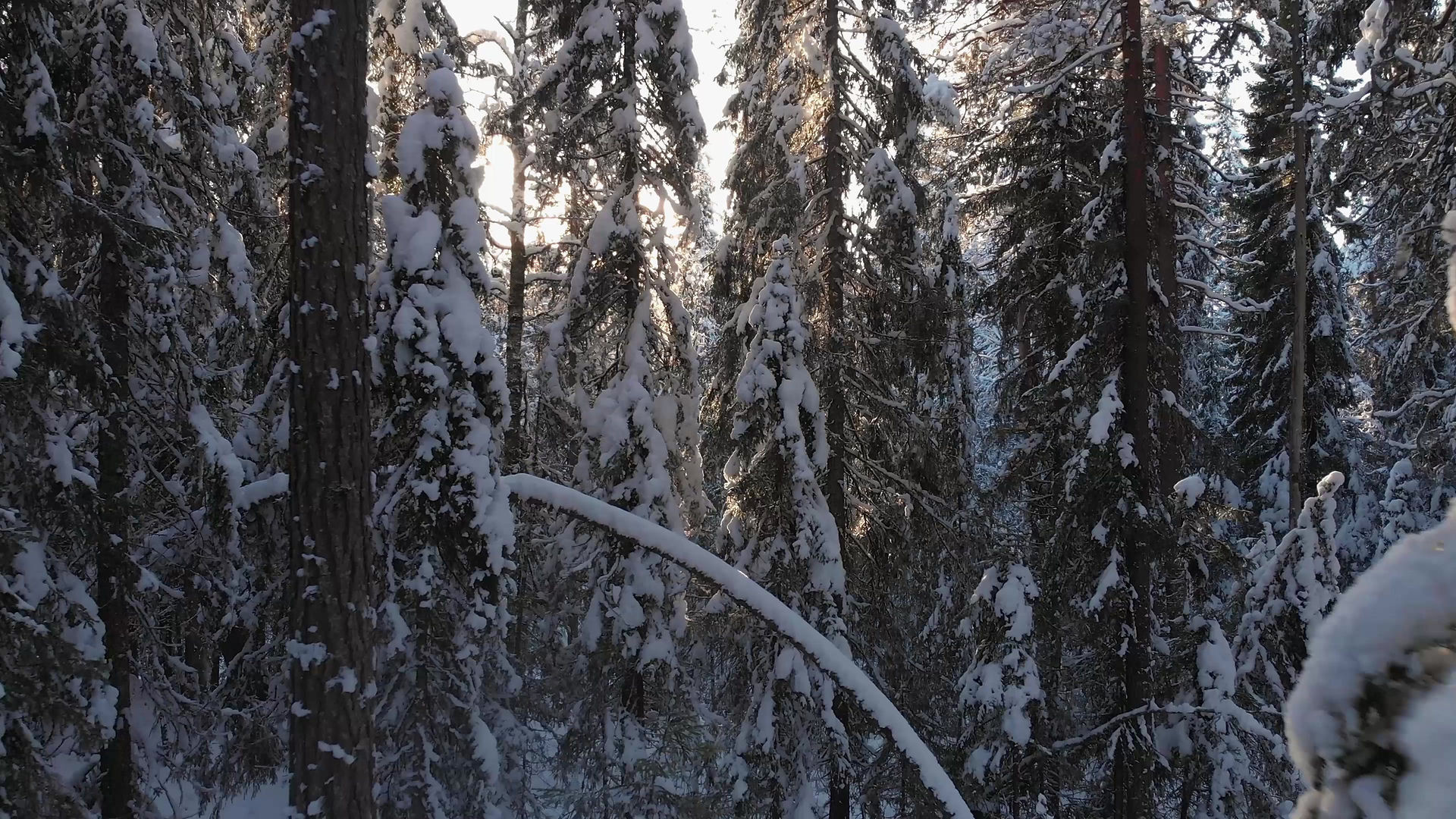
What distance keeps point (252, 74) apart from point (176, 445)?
511 cm

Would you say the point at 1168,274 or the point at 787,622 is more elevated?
the point at 1168,274

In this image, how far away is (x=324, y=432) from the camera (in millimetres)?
3943

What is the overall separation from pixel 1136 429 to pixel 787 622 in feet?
19.7

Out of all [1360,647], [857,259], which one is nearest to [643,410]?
[857,259]

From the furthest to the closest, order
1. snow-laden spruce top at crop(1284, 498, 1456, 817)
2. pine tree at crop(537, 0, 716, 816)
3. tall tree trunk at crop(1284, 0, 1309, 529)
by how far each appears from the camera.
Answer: tall tree trunk at crop(1284, 0, 1309, 529)
pine tree at crop(537, 0, 716, 816)
snow-laden spruce top at crop(1284, 498, 1456, 817)

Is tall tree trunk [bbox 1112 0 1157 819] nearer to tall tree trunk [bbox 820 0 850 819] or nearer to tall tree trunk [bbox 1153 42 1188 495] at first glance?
tall tree trunk [bbox 1153 42 1188 495]

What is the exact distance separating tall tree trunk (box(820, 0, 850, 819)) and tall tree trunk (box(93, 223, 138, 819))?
7.67m

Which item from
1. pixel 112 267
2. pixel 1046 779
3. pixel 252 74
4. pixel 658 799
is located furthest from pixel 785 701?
pixel 252 74

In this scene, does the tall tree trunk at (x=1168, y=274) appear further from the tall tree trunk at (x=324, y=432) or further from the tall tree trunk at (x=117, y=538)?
the tall tree trunk at (x=117, y=538)

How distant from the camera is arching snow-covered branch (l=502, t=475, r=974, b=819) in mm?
4293

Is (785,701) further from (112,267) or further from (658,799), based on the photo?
(112,267)

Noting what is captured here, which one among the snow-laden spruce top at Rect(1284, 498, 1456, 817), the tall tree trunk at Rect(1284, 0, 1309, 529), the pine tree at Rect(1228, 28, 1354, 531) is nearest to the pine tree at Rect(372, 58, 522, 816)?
the snow-laden spruce top at Rect(1284, 498, 1456, 817)

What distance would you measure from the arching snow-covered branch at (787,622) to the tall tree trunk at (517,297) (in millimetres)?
7164

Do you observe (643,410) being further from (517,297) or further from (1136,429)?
(517,297)
